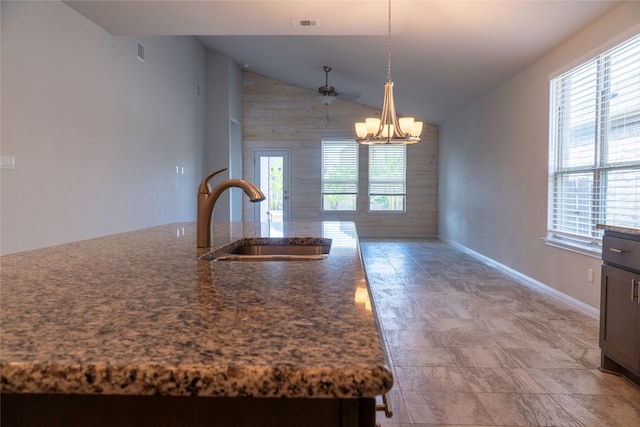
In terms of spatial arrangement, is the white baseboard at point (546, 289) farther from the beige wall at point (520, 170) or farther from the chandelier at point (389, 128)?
the chandelier at point (389, 128)

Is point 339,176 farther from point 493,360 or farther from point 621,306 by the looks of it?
point 621,306

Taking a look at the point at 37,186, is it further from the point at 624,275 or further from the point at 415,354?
the point at 624,275

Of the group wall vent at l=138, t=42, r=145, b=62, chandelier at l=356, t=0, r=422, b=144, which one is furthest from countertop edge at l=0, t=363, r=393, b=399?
wall vent at l=138, t=42, r=145, b=62

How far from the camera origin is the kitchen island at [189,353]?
48 cm

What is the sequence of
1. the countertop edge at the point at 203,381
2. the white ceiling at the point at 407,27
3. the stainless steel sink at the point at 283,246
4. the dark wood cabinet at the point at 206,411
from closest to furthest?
the countertop edge at the point at 203,381 → the dark wood cabinet at the point at 206,411 → the stainless steel sink at the point at 283,246 → the white ceiling at the point at 407,27

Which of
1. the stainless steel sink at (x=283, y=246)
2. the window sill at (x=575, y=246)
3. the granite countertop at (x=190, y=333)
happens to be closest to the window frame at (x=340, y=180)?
the window sill at (x=575, y=246)

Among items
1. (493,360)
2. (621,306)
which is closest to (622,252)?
(621,306)

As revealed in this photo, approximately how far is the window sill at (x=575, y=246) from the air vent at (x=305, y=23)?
3.20m

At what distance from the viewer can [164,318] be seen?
67 cm

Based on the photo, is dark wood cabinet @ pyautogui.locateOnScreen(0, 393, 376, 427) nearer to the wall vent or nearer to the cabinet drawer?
the cabinet drawer

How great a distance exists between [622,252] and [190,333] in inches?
102

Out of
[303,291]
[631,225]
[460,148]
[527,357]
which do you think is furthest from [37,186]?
[460,148]

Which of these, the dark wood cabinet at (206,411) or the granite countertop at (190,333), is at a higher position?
the granite countertop at (190,333)

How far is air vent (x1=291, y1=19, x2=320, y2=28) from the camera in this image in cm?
408
